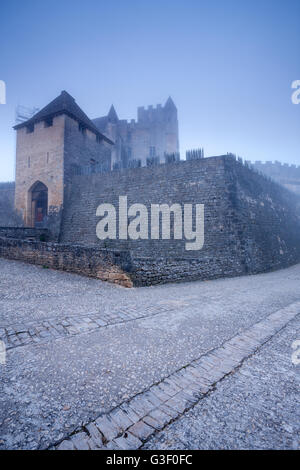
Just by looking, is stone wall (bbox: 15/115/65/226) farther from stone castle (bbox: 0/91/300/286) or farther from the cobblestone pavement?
the cobblestone pavement

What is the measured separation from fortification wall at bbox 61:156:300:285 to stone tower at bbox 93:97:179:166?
66.8 feet

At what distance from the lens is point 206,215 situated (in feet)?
38.7

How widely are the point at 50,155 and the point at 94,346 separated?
18.2m

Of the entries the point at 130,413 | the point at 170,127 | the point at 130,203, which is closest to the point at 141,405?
the point at 130,413

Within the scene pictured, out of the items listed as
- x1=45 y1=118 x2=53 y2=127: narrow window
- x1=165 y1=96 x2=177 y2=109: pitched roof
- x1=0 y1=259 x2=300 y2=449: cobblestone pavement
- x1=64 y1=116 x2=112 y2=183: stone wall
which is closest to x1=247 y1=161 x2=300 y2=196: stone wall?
x1=165 y1=96 x2=177 y2=109: pitched roof

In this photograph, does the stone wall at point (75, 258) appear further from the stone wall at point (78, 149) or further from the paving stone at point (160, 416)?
the stone wall at point (78, 149)

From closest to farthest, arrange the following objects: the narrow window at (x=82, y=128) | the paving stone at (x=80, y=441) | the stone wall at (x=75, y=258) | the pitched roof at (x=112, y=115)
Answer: the paving stone at (x=80, y=441) → the stone wall at (x=75, y=258) → the narrow window at (x=82, y=128) → the pitched roof at (x=112, y=115)

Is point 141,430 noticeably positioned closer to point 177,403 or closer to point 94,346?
point 177,403

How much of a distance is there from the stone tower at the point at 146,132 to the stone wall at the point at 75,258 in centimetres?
2768

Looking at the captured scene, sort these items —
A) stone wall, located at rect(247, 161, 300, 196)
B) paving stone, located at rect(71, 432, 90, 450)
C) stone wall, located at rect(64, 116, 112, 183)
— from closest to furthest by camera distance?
paving stone, located at rect(71, 432, 90, 450) → stone wall, located at rect(64, 116, 112, 183) → stone wall, located at rect(247, 161, 300, 196)

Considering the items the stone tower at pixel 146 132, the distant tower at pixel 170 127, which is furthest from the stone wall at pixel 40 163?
the distant tower at pixel 170 127

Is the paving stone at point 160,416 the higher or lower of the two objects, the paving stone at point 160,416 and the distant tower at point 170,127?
the lower

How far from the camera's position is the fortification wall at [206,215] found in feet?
31.6

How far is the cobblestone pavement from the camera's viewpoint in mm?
1664
